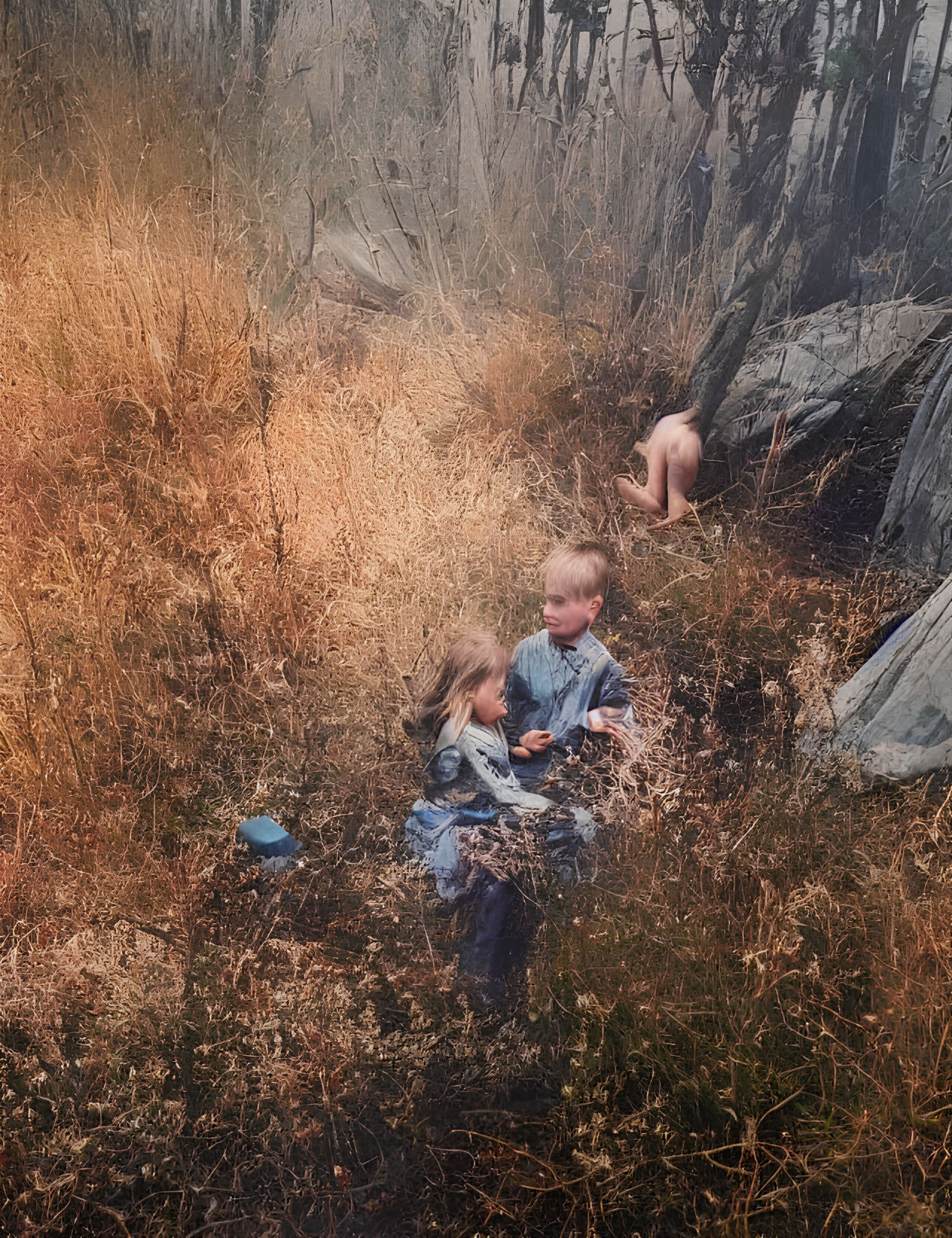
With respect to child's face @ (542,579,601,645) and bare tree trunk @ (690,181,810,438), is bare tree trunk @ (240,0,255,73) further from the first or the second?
child's face @ (542,579,601,645)

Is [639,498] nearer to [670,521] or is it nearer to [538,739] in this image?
[670,521]

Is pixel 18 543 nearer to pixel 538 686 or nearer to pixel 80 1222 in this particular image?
pixel 538 686

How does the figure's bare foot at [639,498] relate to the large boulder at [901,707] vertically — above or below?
above

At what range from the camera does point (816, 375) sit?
2.12m

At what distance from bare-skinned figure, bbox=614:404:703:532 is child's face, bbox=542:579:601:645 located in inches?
10.0

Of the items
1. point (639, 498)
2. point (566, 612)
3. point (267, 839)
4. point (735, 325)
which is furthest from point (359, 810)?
point (735, 325)

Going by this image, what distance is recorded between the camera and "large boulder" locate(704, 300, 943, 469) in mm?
2084

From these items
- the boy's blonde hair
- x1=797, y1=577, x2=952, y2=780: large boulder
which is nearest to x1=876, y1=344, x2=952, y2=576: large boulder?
x1=797, y1=577, x2=952, y2=780: large boulder

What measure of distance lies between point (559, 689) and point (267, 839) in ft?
2.59

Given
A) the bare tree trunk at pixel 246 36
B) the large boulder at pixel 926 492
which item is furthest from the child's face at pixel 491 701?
the bare tree trunk at pixel 246 36

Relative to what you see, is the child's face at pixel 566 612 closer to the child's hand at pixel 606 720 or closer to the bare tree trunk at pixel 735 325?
the child's hand at pixel 606 720

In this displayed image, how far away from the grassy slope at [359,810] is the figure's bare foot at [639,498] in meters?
0.05

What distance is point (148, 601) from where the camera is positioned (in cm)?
239

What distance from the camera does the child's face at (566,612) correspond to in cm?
219
